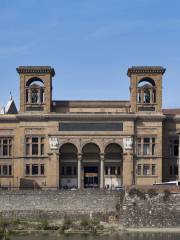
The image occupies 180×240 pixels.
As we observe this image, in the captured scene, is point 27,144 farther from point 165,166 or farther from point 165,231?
point 165,231

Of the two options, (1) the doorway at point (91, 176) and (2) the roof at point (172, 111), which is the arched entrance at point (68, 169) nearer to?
(1) the doorway at point (91, 176)

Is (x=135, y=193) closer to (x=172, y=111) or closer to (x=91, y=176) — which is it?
(x=91, y=176)

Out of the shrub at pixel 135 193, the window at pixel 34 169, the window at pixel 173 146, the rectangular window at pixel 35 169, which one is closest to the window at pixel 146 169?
the window at pixel 173 146

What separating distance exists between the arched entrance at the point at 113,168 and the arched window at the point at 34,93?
39.4 feet

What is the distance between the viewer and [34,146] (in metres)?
101

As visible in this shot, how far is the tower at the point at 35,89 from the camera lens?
102188 millimetres

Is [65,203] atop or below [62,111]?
below

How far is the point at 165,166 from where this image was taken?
103 meters

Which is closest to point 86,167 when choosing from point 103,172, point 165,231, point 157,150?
point 103,172

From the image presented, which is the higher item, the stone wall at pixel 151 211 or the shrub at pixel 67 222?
the stone wall at pixel 151 211

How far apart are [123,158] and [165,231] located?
26.1 meters

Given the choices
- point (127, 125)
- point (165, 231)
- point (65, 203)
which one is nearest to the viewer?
point (165, 231)

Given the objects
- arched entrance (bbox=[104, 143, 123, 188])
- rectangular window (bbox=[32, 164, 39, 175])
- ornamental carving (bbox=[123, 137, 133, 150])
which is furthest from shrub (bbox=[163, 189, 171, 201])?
rectangular window (bbox=[32, 164, 39, 175])

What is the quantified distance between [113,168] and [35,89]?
15666 mm
